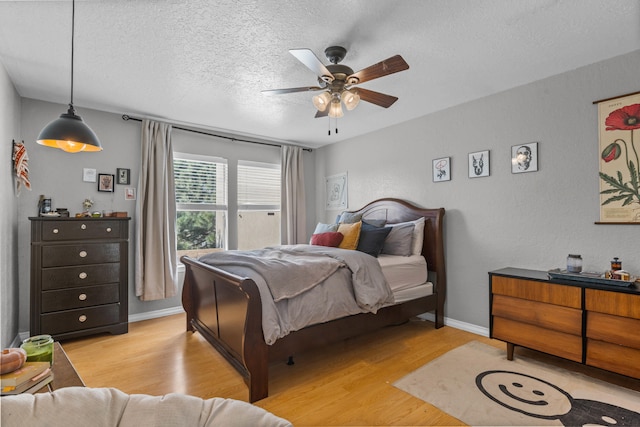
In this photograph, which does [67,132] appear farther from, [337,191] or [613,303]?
[613,303]

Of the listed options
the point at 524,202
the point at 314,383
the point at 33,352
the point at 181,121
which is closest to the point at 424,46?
the point at 524,202

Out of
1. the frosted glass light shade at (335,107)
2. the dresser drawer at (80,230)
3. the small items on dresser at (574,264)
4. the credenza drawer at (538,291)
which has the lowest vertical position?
the credenza drawer at (538,291)

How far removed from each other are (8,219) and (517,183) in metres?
4.77

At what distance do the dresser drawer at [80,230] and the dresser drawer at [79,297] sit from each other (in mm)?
520

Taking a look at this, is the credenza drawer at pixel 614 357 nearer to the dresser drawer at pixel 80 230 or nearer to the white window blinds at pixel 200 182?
the white window blinds at pixel 200 182

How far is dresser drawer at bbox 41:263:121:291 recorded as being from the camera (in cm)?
303

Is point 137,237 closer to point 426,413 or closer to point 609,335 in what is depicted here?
point 426,413

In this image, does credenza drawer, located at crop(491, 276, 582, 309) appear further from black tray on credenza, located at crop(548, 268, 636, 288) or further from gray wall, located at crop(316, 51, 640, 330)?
gray wall, located at crop(316, 51, 640, 330)

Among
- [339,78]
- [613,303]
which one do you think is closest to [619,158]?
[613,303]

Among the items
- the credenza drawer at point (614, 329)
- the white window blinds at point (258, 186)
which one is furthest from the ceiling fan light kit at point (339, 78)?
the white window blinds at point (258, 186)

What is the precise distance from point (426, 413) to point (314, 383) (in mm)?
807

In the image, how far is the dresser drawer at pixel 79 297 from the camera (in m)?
3.02

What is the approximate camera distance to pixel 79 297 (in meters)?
3.17

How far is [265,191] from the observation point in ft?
16.6
